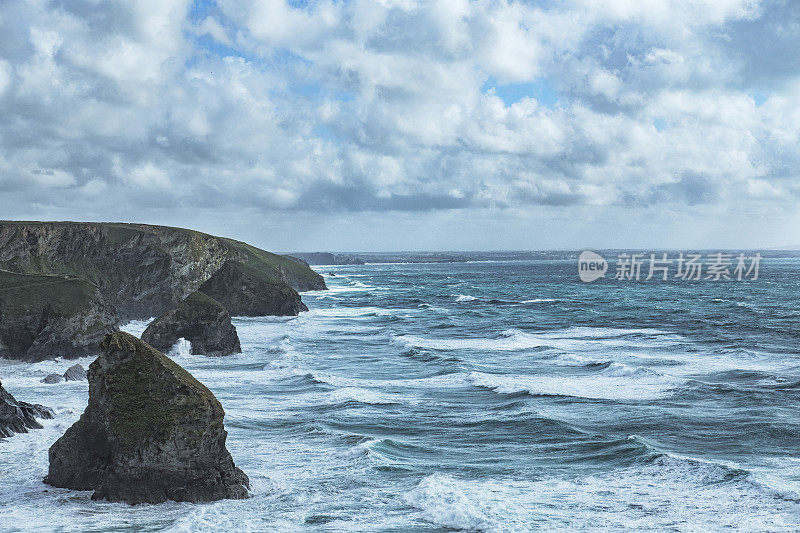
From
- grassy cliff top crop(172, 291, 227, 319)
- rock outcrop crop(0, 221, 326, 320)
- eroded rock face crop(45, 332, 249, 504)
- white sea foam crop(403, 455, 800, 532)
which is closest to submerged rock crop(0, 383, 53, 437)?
eroded rock face crop(45, 332, 249, 504)

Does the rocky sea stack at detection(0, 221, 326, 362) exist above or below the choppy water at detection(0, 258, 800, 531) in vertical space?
above

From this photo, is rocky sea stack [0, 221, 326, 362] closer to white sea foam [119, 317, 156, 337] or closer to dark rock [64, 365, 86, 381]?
white sea foam [119, 317, 156, 337]

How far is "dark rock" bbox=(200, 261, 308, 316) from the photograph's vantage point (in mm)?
93312

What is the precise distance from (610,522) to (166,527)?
12696 mm

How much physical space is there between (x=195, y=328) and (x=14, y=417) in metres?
25.6

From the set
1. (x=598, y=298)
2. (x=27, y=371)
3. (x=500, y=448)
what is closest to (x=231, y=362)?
(x=27, y=371)

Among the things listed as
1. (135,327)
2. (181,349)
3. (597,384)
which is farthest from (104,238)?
(597,384)

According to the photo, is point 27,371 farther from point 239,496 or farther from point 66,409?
point 239,496

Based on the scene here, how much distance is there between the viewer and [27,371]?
4750cm

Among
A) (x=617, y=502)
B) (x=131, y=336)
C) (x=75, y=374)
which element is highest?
(x=131, y=336)

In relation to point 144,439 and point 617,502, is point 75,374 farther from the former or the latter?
point 617,502

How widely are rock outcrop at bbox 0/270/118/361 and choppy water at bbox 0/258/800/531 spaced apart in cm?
387

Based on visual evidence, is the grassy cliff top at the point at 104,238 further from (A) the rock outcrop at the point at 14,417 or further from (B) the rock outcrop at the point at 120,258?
(A) the rock outcrop at the point at 14,417

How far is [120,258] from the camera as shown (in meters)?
91.3
